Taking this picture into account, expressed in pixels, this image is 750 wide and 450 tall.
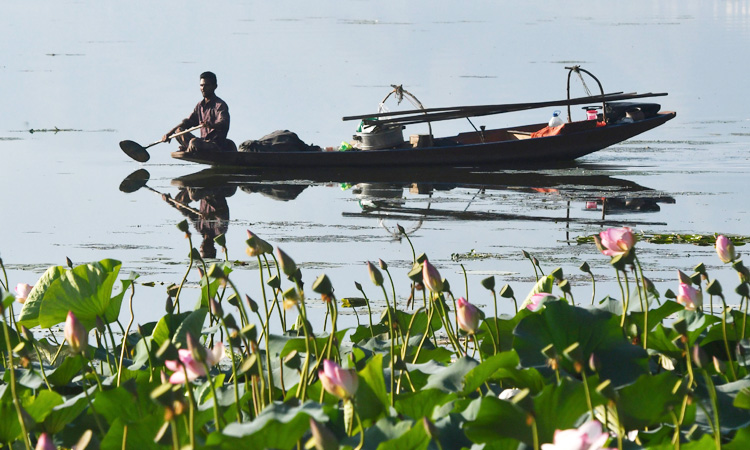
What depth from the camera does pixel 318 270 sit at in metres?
7.70

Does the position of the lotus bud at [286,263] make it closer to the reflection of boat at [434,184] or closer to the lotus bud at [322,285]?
the lotus bud at [322,285]

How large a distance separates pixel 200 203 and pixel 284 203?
0.84 m

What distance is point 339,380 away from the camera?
76.9 inches

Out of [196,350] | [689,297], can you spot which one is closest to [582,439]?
[196,350]

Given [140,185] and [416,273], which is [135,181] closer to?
[140,185]

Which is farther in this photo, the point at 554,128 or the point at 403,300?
the point at 554,128

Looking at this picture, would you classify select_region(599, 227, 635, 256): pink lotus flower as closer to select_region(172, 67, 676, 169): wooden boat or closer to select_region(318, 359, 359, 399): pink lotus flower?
select_region(318, 359, 359, 399): pink lotus flower

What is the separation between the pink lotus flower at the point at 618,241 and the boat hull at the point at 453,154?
1168 cm

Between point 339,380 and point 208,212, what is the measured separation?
374 inches

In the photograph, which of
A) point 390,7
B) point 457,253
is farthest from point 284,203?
point 390,7

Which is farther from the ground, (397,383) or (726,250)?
(726,250)

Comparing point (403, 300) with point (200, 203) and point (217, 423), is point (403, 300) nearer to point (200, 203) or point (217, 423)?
point (217, 423)

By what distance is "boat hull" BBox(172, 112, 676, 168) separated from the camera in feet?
47.6

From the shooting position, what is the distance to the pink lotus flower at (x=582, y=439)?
1668 millimetres
